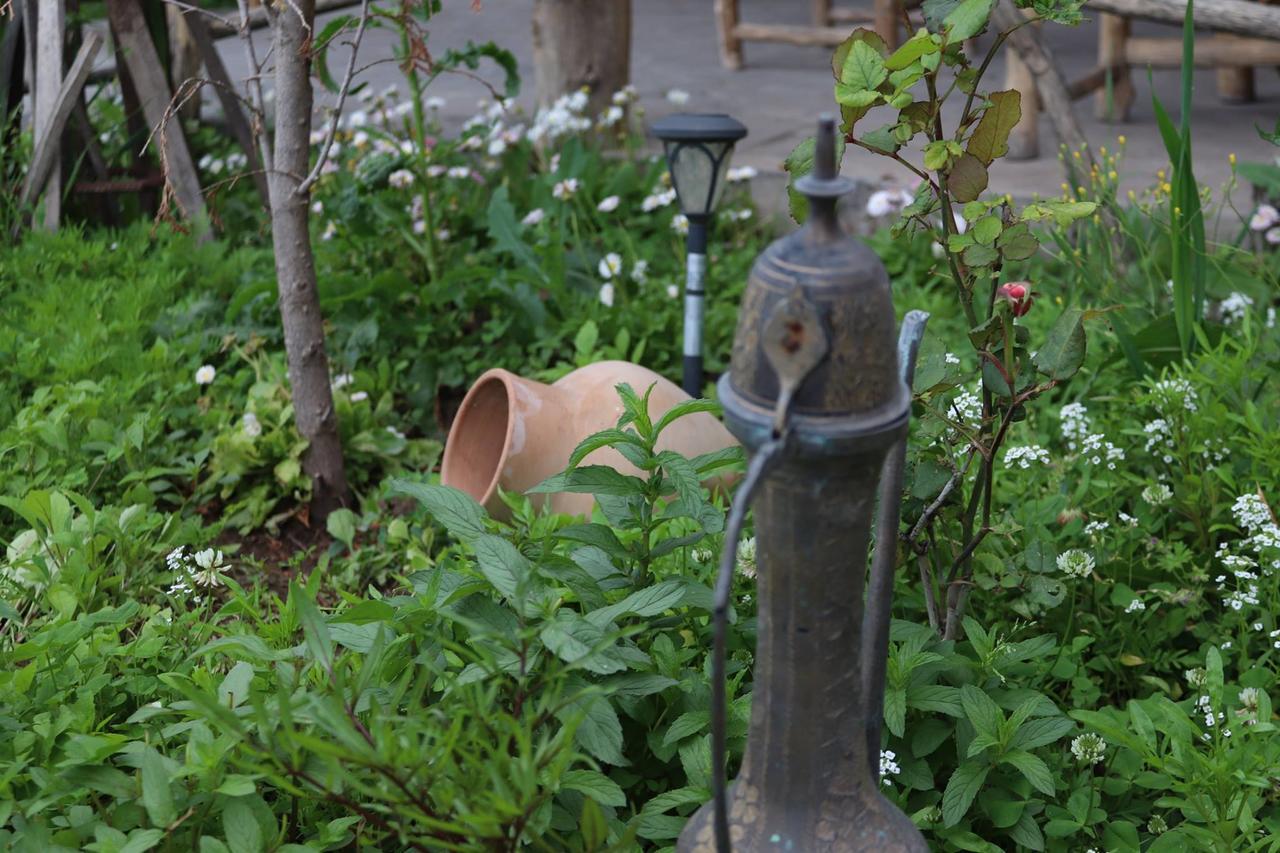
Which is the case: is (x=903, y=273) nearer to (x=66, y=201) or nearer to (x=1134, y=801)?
(x=1134, y=801)

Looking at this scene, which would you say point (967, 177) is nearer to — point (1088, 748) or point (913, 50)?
point (913, 50)

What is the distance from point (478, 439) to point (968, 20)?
1.57 metres

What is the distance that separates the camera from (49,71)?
402 cm

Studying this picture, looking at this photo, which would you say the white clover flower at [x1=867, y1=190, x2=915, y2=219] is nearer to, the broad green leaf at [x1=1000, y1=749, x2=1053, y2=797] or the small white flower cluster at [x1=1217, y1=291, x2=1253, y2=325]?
the small white flower cluster at [x1=1217, y1=291, x2=1253, y2=325]

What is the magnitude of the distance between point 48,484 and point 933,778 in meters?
1.91

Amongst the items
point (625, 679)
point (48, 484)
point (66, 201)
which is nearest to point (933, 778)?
point (625, 679)

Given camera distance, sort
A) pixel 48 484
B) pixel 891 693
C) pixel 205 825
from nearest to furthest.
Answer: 1. pixel 205 825
2. pixel 891 693
3. pixel 48 484

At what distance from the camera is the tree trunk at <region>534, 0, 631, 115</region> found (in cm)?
451

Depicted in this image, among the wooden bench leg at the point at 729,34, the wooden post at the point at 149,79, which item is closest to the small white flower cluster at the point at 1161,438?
the wooden post at the point at 149,79

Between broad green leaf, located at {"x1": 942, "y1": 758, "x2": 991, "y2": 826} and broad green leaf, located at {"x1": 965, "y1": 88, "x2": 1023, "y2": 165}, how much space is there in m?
0.81

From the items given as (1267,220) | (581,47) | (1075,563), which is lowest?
(1075,563)

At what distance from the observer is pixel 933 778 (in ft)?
5.85

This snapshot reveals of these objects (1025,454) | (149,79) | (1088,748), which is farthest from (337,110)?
(149,79)

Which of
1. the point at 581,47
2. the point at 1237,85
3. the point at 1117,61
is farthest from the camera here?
the point at 1237,85
